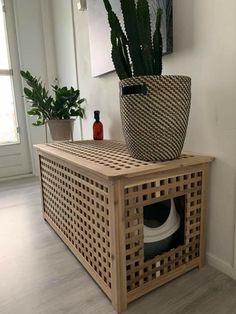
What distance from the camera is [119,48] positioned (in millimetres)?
1004

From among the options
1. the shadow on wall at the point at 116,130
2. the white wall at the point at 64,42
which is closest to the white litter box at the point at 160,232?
the shadow on wall at the point at 116,130

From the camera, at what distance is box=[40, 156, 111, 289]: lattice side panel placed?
89 cm

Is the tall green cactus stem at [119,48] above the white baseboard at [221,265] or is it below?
above

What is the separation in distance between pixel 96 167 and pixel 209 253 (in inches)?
26.7

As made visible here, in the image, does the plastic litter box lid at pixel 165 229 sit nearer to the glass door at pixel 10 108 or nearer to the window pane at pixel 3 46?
the glass door at pixel 10 108

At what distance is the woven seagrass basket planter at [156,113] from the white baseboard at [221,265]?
51cm

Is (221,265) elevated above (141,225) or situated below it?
below

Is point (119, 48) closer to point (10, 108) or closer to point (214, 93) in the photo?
point (214, 93)

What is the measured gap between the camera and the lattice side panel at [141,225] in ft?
2.80

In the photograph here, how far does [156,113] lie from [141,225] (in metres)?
0.41

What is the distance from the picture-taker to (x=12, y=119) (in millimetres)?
2803

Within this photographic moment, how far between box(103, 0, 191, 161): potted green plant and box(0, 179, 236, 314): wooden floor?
53 centimetres

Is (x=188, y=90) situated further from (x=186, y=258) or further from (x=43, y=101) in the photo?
(x=43, y=101)

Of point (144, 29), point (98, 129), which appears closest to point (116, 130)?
point (98, 129)
